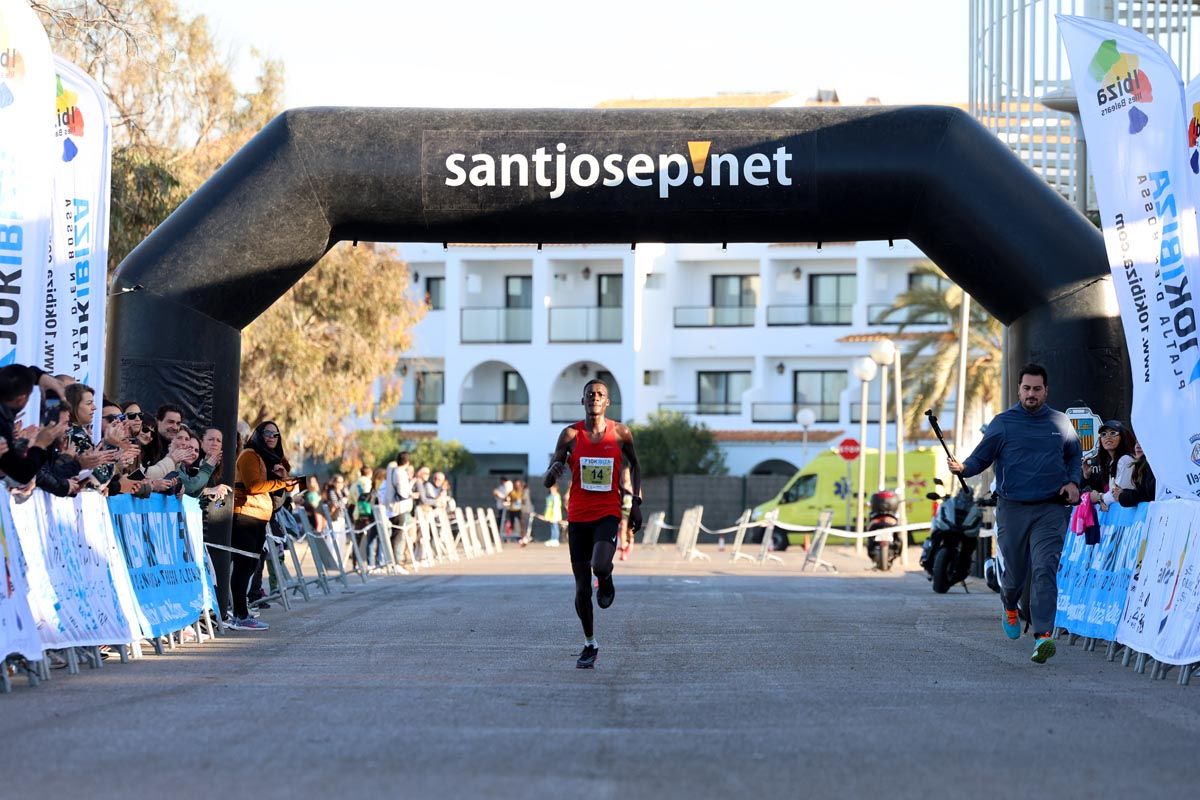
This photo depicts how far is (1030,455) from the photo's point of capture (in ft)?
41.3

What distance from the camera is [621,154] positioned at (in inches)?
631

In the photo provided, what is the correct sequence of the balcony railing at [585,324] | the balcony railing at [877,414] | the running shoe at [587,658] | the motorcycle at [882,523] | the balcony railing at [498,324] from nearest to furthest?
the running shoe at [587,658] → the motorcycle at [882,523] → the balcony railing at [877,414] → the balcony railing at [585,324] → the balcony railing at [498,324]

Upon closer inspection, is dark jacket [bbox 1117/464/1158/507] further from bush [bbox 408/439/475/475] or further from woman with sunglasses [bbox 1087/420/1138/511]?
bush [bbox 408/439/475/475]

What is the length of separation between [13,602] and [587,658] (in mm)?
3518

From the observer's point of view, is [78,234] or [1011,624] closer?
[1011,624]

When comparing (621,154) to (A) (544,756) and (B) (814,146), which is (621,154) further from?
(A) (544,756)

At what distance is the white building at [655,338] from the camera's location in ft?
210

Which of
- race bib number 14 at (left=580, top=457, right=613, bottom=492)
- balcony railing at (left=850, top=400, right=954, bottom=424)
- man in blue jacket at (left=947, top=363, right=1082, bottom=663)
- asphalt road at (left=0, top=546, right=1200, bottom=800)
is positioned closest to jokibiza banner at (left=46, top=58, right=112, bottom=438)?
asphalt road at (left=0, top=546, right=1200, bottom=800)

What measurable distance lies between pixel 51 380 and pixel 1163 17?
55.5ft

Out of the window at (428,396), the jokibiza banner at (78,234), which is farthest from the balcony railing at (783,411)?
the jokibiza banner at (78,234)

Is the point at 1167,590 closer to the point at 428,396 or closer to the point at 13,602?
the point at 13,602

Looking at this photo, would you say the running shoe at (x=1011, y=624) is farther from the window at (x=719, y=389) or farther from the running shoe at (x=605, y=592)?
the window at (x=719, y=389)

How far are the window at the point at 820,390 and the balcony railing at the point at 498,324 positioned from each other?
10.1m

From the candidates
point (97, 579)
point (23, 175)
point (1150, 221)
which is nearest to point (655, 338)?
point (1150, 221)
